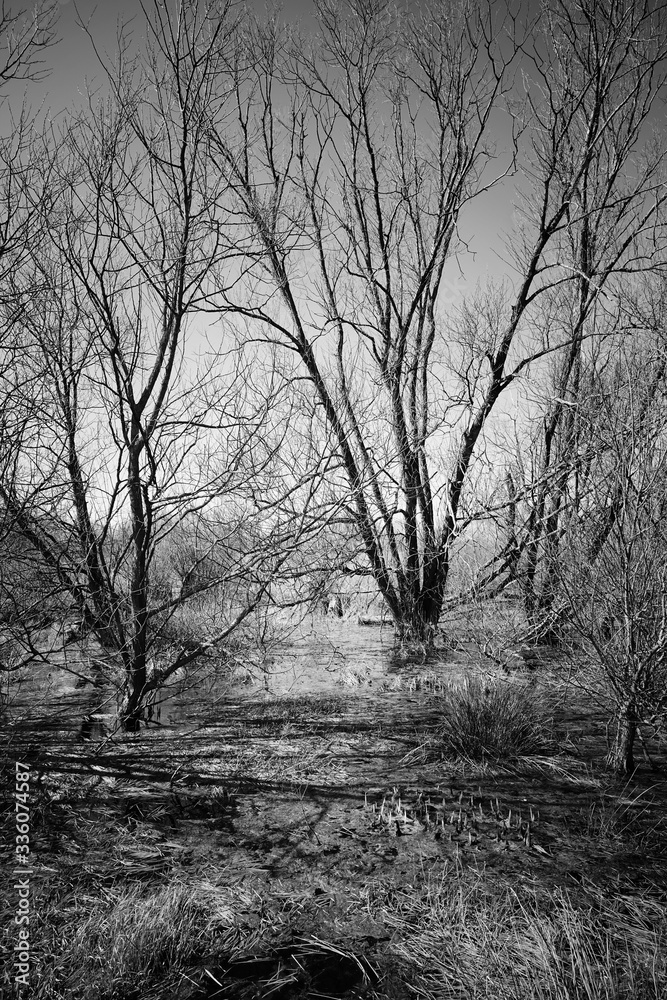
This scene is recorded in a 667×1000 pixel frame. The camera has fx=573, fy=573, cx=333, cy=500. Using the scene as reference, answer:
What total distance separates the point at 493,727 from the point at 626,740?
0.75 meters

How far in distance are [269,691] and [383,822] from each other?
2.35 m

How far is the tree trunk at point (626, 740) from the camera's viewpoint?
3.20 m

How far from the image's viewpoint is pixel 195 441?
3924 millimetres

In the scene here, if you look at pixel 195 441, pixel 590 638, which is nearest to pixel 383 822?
pixel 590 638

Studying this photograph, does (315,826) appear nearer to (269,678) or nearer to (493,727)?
(493,727)

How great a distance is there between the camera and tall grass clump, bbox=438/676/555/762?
354 centimetres

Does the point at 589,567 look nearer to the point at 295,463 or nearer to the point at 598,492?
the point at 598,492

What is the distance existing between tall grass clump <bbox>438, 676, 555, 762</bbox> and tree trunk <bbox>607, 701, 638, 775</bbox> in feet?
1.40

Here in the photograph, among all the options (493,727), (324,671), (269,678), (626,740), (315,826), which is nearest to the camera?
(315,826)

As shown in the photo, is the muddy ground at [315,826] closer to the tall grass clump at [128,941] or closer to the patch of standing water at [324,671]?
the tall grass clump at [128,941]

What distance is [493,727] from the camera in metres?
3.61

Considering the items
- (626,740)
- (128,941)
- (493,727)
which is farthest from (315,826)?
(626,740)

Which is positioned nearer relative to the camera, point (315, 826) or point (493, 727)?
point (315, 826)

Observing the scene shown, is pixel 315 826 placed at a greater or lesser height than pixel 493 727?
lesser
